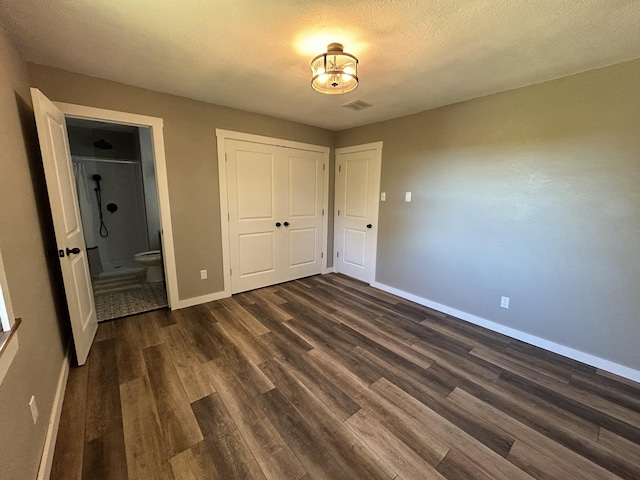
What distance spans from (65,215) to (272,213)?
207cm

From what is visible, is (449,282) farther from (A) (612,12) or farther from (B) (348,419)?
(A) (612,12)

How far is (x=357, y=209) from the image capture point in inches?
154

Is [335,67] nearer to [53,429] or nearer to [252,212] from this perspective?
[252,212]

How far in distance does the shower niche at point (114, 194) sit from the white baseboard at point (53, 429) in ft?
8.17

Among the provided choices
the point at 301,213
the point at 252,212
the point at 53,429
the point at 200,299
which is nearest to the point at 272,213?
the point at 252,212

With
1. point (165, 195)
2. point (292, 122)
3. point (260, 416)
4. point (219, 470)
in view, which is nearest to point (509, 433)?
point (260, 416)

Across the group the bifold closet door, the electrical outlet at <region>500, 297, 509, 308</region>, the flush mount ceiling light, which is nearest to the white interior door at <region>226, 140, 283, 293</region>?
the bifold closet door

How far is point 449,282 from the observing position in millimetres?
2934

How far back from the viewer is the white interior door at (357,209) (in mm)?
3631

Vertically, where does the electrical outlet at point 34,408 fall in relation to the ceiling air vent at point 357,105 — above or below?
below

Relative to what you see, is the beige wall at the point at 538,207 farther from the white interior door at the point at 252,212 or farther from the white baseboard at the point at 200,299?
the white baseboard at the point at 200,299

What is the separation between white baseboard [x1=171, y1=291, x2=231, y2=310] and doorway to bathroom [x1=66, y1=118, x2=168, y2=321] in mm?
848

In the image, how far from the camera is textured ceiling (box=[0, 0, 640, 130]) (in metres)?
1.36

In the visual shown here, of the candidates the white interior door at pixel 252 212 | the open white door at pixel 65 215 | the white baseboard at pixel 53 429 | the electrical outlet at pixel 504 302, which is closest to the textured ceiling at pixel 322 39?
the open white door at pixel 65 215
